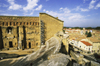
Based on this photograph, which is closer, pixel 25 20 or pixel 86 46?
pixel 25 20

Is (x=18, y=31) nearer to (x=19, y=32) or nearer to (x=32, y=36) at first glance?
(x=19, y=32)

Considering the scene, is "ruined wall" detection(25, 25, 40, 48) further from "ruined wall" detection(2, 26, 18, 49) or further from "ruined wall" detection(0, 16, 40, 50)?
"ruined wall" detection(2, 26, 18, 49)

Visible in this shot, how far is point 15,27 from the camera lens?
10.8m

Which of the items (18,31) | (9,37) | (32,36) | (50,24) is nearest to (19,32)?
(18,31)

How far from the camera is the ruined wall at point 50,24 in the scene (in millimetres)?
9434

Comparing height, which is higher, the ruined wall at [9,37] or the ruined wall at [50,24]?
the ruined wall at [50,24]

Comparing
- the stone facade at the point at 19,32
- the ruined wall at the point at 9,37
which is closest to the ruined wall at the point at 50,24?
the stone facade at the point at 19,32

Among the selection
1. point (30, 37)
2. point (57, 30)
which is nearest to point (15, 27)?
point (30, 37)

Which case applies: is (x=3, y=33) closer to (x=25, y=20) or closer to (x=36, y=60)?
(x=25, y=20)

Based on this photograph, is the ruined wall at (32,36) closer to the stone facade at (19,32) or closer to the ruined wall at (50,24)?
the stone facade at (19,32)

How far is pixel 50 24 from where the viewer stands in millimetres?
9578

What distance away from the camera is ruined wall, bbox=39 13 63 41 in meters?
9.43

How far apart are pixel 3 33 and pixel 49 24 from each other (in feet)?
28.1

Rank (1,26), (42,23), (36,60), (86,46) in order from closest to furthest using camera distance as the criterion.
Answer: (36,60), (42,23), (1,26), (86,46)
